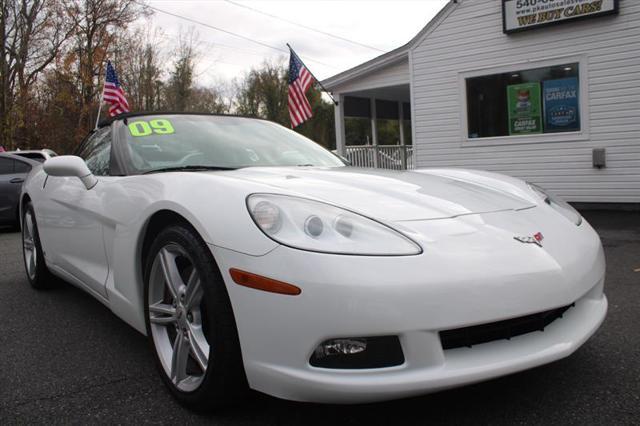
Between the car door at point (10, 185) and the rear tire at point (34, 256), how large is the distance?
5.43 meters

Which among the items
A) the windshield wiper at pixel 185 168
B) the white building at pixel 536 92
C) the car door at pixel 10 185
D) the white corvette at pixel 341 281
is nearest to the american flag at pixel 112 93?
the car door at pixel 10 185

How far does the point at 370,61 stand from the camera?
12.1m

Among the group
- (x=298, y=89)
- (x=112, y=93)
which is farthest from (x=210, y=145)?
(x=112, y=93)

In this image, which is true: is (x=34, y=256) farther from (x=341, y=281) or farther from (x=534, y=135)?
(x=534, y=135)

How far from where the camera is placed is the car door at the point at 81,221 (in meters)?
2.90

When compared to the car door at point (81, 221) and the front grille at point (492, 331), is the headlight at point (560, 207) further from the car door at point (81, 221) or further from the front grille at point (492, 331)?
the car door at point (81, 221)

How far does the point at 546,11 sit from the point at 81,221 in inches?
332

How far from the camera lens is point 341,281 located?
5.51 feet

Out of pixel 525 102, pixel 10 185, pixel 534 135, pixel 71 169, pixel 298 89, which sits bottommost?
pixel 10 185

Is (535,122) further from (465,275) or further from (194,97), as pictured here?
(194,97)

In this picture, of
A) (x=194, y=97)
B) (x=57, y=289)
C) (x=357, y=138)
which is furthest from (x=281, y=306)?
(x=357, y=138)

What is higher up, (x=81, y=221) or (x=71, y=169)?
(x=71, y=169)

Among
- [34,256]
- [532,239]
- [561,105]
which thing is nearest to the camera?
[532,239]

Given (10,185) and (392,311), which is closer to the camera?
(392,311)
